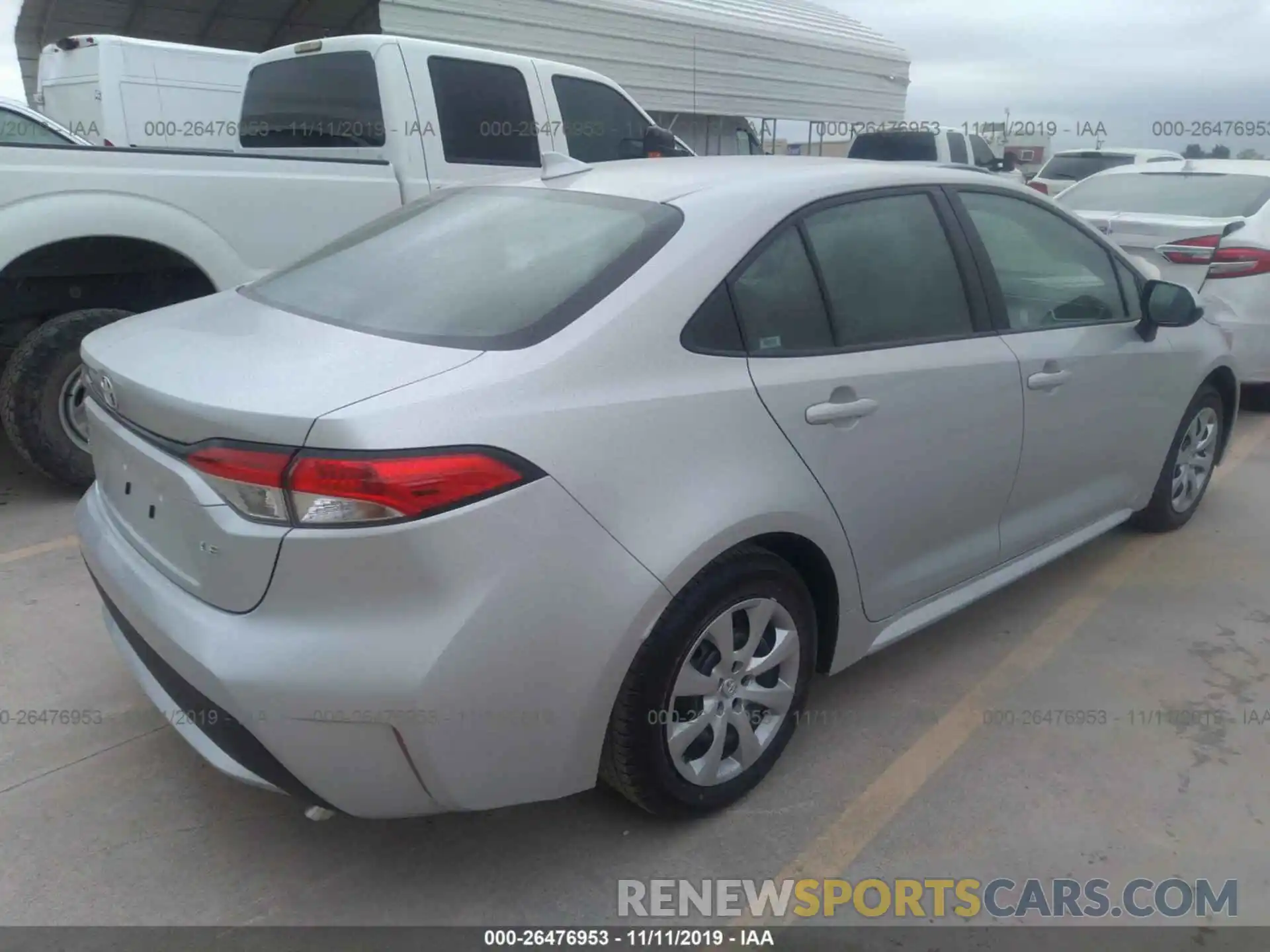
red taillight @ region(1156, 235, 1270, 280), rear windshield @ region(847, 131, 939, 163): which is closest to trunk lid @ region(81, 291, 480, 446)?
red taillight @ region(1156, 235, 1270, 280)

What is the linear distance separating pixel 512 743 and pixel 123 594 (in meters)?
1.00

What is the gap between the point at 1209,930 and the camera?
2.30 m

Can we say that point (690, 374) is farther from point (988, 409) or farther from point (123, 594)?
point (123, 594)

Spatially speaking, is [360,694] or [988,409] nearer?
[360,694]

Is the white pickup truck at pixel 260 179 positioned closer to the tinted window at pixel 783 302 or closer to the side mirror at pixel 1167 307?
the tinted window at pixel 783 302

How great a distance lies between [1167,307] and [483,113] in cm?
384

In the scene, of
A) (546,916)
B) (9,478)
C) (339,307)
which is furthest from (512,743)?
(9,478)

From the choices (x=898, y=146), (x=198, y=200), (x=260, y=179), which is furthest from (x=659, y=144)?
(x=898, y=146)

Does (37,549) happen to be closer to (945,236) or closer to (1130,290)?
(945,236)

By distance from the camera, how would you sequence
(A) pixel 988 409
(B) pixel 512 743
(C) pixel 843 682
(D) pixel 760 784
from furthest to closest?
(C) pixel 843 682
(A) pixel 988 409
(D) pixel 760 784
(B) pixel 512 743

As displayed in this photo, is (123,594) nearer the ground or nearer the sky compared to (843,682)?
nearer the sky

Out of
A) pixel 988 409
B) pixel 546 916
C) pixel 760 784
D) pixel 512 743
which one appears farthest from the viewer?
pixel 988 409

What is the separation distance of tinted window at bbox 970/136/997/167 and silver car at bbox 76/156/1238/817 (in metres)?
12.5

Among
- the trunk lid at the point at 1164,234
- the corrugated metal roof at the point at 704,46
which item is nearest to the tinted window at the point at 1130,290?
the trunk lid at the point at 1164,234
